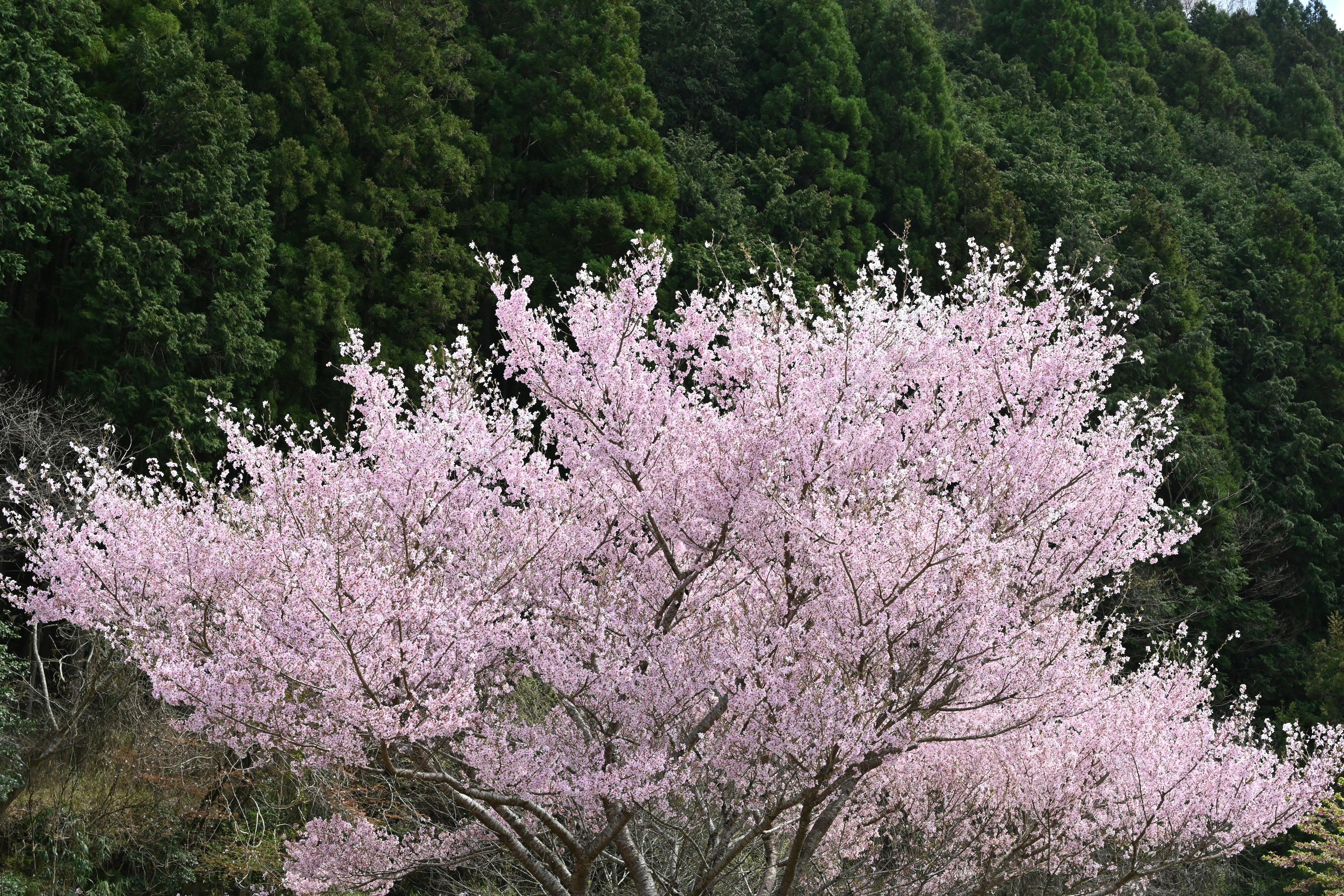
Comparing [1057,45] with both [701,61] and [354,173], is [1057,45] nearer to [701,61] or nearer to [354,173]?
[701,61]

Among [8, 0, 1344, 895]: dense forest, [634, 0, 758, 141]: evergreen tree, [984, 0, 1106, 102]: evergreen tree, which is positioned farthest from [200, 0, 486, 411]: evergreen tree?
[984, 0, 1106, 102]: evergreen tree

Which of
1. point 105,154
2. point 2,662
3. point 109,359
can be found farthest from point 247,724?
point 105,154

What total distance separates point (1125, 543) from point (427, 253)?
449 inches

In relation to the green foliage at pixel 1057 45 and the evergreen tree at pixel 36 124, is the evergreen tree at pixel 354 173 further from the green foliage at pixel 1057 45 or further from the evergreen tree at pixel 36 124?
the green foliage at pixel 1057 45

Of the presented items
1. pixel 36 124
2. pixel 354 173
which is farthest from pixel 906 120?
pixel 36 124

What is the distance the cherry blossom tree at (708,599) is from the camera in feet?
16.6

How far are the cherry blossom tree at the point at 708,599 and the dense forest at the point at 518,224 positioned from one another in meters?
1.58

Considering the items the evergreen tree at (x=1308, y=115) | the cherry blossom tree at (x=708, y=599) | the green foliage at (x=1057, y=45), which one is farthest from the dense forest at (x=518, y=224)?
the evergreen tree at (x=1308, y=115)

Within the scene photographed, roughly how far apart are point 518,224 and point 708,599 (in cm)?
1258

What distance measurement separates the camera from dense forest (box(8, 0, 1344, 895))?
10844 mm

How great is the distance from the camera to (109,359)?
13.1 metres

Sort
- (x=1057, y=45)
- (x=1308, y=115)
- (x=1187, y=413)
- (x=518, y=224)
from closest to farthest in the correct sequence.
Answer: (x=518, y=224) < (x=1187, y=413) < (x=1057, y=45) < (x=1308, y=115)

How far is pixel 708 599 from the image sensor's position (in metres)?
5.79

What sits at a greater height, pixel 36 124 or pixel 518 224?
pixel 518 224
